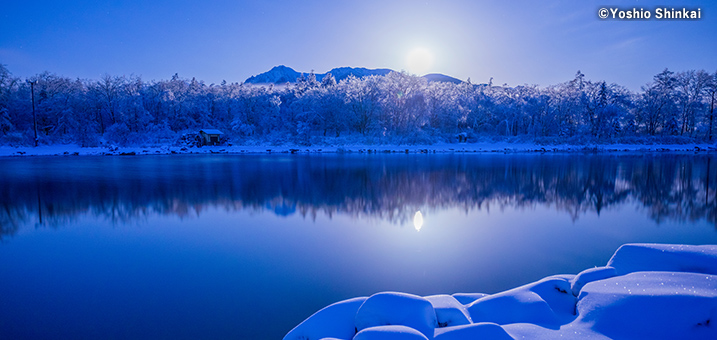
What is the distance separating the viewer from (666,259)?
4410 mm

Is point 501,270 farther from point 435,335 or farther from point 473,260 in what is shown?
point 435,335

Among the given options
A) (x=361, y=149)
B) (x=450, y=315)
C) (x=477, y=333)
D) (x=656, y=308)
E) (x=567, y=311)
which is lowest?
(x=567, y=311)

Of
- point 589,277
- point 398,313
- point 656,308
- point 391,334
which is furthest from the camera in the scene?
point 589,277

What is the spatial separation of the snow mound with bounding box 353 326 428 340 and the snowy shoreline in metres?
38.8

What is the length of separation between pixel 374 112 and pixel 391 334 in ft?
174

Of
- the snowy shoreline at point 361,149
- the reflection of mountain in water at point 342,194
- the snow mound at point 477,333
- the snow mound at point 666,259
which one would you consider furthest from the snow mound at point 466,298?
the snowy shoreline at point 361,149

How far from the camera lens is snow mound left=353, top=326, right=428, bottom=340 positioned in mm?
2945

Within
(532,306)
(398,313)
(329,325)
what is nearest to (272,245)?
(329,325)

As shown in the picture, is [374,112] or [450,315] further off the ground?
[374,112]

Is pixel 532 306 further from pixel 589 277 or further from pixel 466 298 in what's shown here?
pixel 589 277

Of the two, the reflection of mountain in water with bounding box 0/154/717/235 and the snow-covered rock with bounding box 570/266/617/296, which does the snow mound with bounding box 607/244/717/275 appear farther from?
the reflection of mountain in water with bounding box 0/154/717/235

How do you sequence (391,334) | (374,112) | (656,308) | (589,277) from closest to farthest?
(391,334) < (656,308) < (589,277) < (374,112)

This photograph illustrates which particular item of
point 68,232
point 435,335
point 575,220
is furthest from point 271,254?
point 575,220

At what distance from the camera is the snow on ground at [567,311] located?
3.09m
